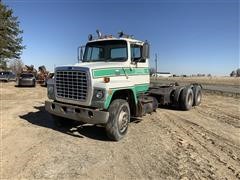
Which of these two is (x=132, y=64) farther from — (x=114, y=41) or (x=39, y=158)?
(x=39, y=158)

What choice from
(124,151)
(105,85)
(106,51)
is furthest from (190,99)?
(124,151)

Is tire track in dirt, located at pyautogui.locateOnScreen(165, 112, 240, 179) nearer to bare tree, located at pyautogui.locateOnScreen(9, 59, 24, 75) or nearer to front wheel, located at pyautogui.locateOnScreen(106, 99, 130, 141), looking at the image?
front wheel, located at pyautogui.locateOnScreen(106, 99, 130, 141)

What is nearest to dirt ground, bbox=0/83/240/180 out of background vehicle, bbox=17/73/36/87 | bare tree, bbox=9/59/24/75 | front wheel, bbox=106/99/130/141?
front wheel, bbox=106/99/130/141

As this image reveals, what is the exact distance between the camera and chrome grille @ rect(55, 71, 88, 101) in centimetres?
766

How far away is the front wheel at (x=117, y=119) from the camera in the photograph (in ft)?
24.7

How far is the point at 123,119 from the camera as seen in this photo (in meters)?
7.98

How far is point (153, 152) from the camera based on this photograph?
682 centimetres

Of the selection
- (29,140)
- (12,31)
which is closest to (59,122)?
(29,140)

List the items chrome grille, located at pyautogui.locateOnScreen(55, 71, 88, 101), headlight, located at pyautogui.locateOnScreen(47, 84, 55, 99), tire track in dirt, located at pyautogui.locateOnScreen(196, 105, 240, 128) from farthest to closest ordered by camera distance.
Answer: tire track in dirt, located at pyautogui.locateOnScreen(196, 105, 240, 128)
headlight, located at pyautogui.locateOnScreen(47, 84, 55, 99)
chrome grille, located at pyautogui.locateOnScreen(55, 71, 88, 101)

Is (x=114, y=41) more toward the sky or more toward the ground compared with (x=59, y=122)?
more toward the sky

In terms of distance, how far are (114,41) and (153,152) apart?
13.3 feet

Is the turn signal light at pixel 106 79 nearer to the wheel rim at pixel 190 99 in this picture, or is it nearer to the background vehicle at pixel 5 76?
the wheel rim at pixel 190 99

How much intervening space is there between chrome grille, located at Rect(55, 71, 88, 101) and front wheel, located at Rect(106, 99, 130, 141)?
0.87 metres

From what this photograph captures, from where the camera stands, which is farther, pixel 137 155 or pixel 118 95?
pixel 118 95
